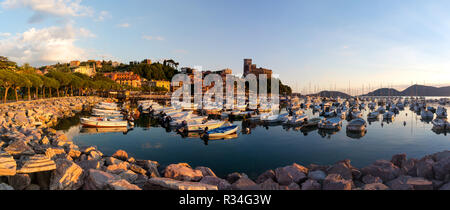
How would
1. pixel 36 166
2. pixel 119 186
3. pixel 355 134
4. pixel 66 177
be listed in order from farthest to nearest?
pixel 355 134 < pixel 36 166 < pixel 66 177 < pixel 119 186

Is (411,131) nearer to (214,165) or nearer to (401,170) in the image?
(401,170)

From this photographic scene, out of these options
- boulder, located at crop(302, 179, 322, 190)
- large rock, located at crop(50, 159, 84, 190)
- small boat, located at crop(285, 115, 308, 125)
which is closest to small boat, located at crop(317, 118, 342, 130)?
small boat, located at crop(285, 115, 308, 125)

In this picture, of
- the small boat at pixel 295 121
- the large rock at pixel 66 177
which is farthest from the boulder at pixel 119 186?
the small boat at pixel 295 121

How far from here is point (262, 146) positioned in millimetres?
26156

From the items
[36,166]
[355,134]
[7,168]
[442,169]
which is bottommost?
[355,134]

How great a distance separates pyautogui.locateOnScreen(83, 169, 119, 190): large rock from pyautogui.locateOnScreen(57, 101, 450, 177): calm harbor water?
9.19 meters

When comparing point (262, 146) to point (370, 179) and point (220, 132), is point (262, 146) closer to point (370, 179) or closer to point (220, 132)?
point (220, 132)

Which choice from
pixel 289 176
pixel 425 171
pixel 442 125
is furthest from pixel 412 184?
pixel 442 125

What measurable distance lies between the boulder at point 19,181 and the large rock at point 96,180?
1.92 meters

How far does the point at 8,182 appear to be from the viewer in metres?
8.40

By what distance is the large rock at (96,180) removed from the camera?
8.74 m

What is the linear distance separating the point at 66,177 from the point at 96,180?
1.07 metres
